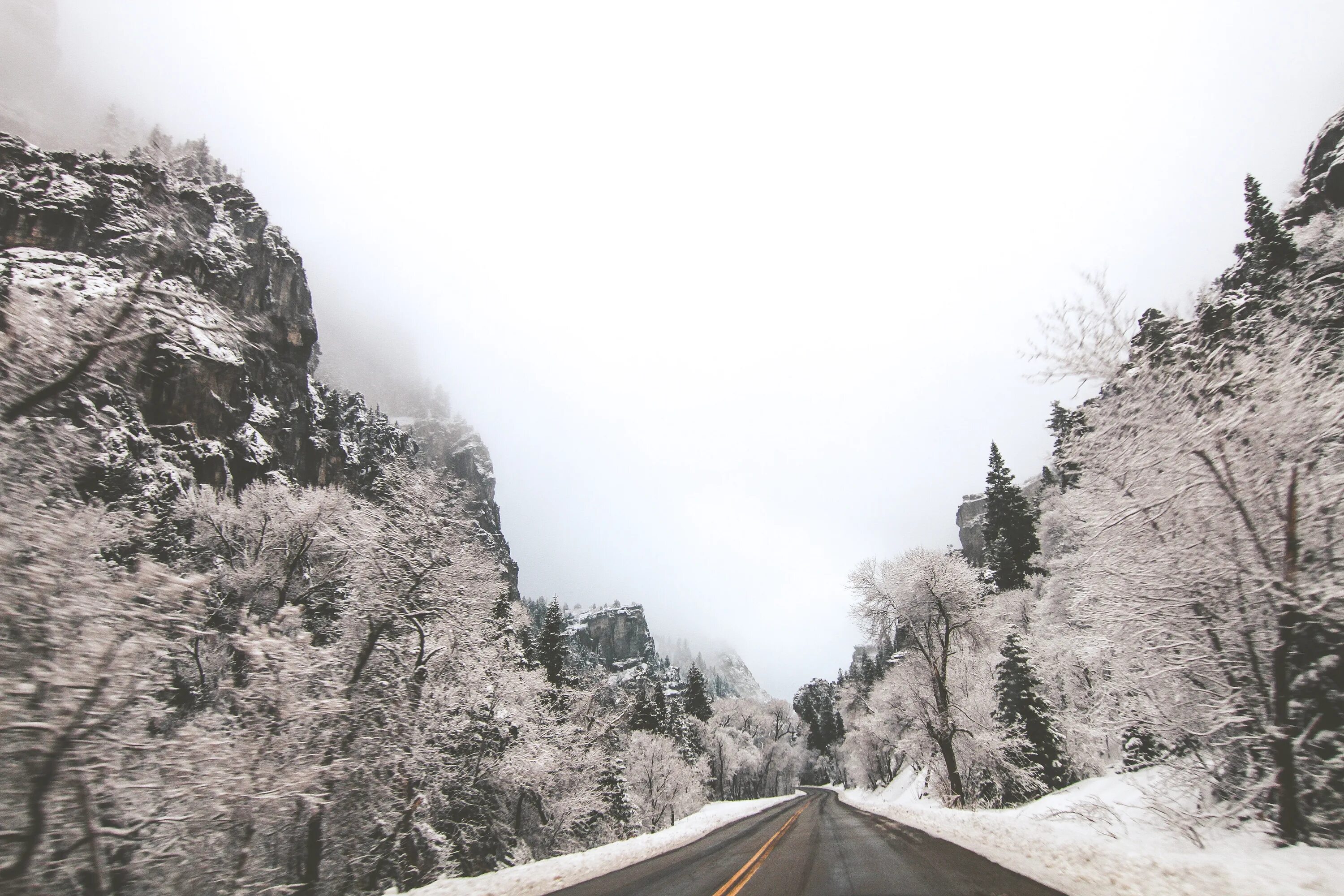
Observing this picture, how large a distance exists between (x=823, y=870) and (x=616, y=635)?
625 feet

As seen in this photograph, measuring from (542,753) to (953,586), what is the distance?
19.2 m

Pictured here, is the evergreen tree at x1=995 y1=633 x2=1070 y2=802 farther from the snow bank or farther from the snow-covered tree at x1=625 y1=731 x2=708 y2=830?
the snow-covered tree at x1=625 y1=731 x2=708 y2=830

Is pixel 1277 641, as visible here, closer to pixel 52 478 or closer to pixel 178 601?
pixel 178 601

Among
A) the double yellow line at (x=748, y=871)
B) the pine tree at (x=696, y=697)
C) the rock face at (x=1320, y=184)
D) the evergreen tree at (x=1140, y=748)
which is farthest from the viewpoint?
the pine tree at (x=696, y=697)

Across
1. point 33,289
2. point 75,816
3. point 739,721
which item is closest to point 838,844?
point 75,816

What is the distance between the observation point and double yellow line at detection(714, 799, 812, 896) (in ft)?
28.7

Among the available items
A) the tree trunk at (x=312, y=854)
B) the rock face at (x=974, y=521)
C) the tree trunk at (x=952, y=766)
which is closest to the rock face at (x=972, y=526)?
the rock face at (x=974, y=521)

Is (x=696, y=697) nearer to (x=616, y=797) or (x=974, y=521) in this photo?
(x=616, y=797)

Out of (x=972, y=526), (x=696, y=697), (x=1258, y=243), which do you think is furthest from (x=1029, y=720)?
(x=972, y=526)

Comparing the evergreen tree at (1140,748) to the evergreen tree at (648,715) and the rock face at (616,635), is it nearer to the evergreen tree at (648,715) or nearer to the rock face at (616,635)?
the evergreen tree at (648,715)

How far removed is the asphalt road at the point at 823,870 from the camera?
25.4ft

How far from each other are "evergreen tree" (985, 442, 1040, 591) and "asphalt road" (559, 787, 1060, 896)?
142 ft

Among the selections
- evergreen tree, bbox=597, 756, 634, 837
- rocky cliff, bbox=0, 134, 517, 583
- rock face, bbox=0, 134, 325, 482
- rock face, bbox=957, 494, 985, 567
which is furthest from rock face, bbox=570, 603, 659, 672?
evergreen tree, bbox=597, 756, 634, 837

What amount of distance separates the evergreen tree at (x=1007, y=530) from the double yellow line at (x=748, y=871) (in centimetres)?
4385
